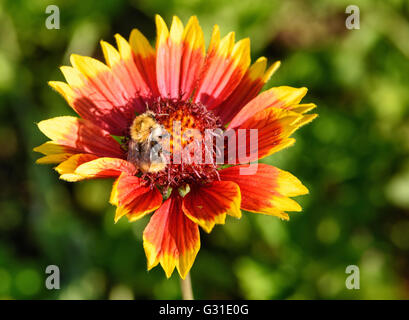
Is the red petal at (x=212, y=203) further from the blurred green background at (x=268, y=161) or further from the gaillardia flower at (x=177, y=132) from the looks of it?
the blurred green background at (x=268, y=161)

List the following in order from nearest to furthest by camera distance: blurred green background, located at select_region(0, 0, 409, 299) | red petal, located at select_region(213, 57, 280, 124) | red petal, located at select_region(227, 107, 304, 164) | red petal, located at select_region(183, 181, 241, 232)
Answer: red petal, located at select_region(183, 181, 241, 232)
red petal, located at select_region(227, 107, 304, 164)
red petal, located at select_region(213, 57, 280, 124)
blurred green background, located at select_region(0, 0, 409, 299)

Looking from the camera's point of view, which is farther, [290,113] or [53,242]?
[53,242]

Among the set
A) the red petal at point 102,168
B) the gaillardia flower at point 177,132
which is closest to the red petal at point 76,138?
the gaillardia flower at point 177,132

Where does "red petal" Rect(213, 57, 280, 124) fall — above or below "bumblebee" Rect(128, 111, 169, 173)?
above

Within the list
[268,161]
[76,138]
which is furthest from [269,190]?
[268,161]

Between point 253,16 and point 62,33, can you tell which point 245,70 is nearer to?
point 253,16

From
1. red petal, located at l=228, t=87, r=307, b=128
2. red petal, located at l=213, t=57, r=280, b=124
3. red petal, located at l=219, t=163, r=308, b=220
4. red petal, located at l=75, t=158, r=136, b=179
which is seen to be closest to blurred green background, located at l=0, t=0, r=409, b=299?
red petal, located at l=213, t=57, r=280, b=124

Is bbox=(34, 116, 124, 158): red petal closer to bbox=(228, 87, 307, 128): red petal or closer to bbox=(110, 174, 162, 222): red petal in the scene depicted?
bbox=(110, 174, 162, 222): red petal

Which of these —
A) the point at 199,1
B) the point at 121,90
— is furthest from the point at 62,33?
the point at 121,90
